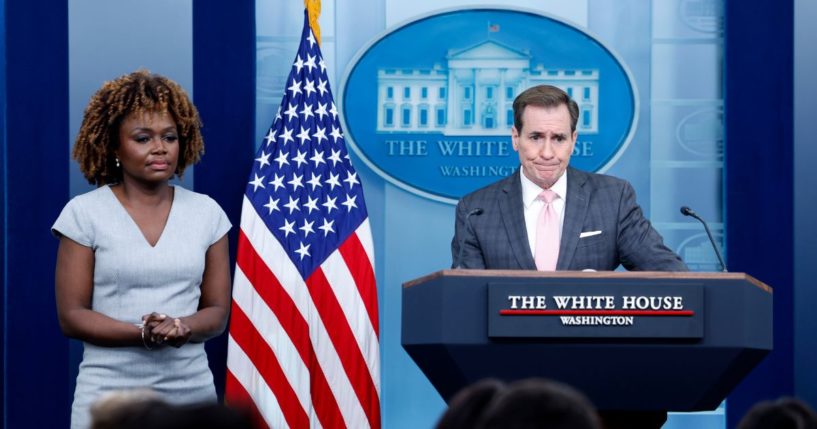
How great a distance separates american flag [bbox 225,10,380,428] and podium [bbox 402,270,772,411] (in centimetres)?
195

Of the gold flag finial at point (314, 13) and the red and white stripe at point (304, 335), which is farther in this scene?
the gold flag finial at point (314, 13)

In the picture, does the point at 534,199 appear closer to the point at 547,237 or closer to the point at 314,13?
the point at 547,237

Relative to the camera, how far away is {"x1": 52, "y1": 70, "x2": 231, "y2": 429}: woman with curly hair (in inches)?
140

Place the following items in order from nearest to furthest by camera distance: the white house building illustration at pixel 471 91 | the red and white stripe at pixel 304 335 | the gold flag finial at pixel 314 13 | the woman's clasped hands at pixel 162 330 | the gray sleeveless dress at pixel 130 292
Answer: the woman's clasped hands at pixel 162 330, the gray sleeveless dress at pixel 130 292, the red and white stripe at pixel 304 335, the gold flag finial at pixel 314 13, the white house building illustration at pixel 471 91

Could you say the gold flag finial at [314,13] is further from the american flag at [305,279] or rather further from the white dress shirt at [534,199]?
the white dress shirt at [534,199]

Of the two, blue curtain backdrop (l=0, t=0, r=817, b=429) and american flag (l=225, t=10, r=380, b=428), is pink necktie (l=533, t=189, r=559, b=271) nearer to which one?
american flag (l=225, t=10, r=380, b=428)

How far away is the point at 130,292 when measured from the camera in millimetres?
3578

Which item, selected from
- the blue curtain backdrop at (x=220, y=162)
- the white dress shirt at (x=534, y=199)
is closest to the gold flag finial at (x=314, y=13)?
the blue curtain backdrop at (x=220, y=162)

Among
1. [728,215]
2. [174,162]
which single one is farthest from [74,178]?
[728,215]

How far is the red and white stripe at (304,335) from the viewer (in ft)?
15.9

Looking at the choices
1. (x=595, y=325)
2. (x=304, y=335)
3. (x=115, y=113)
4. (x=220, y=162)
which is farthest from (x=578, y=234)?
(x=220, y=162)

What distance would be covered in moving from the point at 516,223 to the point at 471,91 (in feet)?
6.31

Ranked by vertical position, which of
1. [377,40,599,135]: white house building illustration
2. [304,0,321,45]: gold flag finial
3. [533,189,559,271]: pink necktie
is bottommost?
[533,189,559,271]: pink necktie

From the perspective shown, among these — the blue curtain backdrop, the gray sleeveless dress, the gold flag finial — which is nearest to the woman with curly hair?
the gray sleeveless dress
